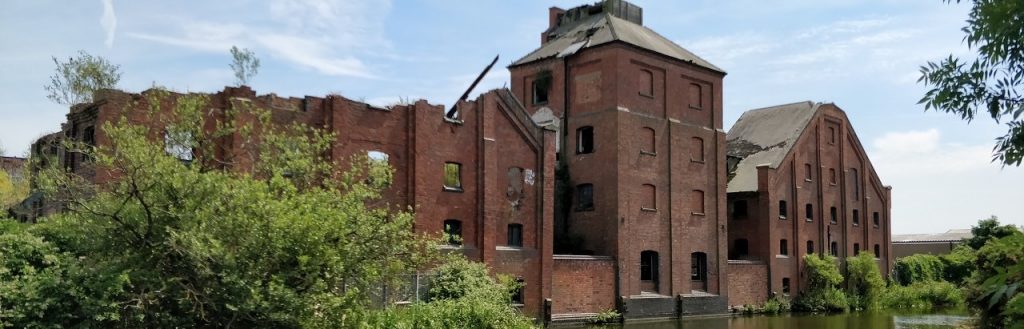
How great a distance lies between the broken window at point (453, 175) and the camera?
92.2 feet

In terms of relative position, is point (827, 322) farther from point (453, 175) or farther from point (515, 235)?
Result: point (453, 175)

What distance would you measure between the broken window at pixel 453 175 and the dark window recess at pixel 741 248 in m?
18.9

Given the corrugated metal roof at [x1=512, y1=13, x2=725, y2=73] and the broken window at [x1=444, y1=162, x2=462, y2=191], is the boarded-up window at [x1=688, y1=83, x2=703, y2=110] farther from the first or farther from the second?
the broken window at [x1=444, y1=162, x2=462, y2=191]

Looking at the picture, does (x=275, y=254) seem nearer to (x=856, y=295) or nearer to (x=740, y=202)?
(x=740, y=202)

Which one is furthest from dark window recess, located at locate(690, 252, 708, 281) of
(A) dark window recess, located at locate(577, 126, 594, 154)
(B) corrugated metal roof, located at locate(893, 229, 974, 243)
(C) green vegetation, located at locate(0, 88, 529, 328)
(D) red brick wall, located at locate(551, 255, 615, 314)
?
(B) corrugated metal roof, located at locate(893, 229, 974, 243)

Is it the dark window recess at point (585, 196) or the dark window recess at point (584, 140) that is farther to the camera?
the dark window recess at point (584, 140)

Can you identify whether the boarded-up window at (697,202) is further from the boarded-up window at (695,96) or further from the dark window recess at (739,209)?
the dark window recess at (739,209)

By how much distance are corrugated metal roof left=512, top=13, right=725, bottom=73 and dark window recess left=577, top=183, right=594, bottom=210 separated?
17.9 ft

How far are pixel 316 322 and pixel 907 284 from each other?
4412 cm

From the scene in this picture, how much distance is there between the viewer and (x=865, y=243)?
4791cm

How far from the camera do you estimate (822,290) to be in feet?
138

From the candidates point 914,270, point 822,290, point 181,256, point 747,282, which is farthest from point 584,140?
point 914,270

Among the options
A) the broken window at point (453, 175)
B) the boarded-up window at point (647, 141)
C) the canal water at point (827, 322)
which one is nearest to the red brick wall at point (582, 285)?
the canal water at point (827, 322)

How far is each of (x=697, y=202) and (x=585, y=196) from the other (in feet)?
18.1
